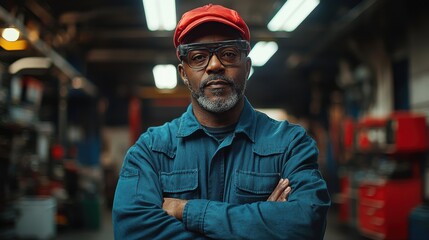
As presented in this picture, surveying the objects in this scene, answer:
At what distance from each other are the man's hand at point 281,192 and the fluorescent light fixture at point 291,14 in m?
4.18

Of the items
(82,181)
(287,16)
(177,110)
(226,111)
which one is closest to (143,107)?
(177,110)

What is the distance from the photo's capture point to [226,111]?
1.87m

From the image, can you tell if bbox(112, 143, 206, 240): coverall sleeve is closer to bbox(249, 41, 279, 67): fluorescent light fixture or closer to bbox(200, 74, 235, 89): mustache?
bbox(200, 74, 235, 89): mustache

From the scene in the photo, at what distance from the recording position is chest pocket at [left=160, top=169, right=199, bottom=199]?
1812 millimetres

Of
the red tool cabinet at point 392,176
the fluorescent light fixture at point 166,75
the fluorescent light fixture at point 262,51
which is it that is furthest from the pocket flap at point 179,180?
the fluorescent light fixture at point 166,75

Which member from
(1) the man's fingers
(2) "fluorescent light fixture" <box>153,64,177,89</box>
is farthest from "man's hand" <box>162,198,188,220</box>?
(2) "fluorescent light fixture" <box>153,64,177,89</box>

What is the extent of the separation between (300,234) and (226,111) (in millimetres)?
537

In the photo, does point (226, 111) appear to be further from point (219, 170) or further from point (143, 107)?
point (143, 107)

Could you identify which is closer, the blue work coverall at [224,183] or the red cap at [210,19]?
the blue work coverall at [224,183]

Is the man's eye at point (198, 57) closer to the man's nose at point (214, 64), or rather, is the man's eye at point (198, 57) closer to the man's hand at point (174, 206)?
the man's nose at point (214, 64)

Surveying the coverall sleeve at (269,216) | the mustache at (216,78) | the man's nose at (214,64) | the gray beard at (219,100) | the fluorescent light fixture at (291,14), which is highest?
the fluorescent light fixture at (291,14)

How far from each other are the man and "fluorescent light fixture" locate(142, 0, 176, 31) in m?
3.70

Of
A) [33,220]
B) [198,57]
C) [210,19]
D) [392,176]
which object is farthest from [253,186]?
[33,220]

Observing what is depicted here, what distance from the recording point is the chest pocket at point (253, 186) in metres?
1.79
